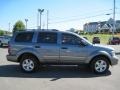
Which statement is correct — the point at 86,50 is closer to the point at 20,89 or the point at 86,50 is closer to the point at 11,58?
the point at 11,58

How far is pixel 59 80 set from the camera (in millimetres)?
10539

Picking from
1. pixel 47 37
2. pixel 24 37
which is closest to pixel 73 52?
pixel 47 37

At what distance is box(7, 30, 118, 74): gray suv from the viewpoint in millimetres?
12195

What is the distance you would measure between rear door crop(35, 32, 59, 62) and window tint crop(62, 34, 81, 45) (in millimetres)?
337

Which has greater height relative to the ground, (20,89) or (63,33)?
(63,33)

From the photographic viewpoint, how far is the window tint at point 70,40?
40.3ft

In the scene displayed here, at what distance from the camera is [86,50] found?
12.2m

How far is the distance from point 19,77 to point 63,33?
2707mm

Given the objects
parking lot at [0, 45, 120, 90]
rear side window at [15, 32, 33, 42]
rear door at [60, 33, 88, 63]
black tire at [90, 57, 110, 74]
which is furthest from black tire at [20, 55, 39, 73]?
black tire at [90, 57, 110, 74]

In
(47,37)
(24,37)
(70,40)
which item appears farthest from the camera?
(24,37)

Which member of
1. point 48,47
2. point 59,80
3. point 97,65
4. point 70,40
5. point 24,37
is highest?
point 24,37

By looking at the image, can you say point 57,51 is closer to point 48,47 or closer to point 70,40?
point 48,47

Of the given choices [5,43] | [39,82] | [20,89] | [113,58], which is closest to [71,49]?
[113,58]

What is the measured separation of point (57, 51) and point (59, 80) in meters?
1.93
